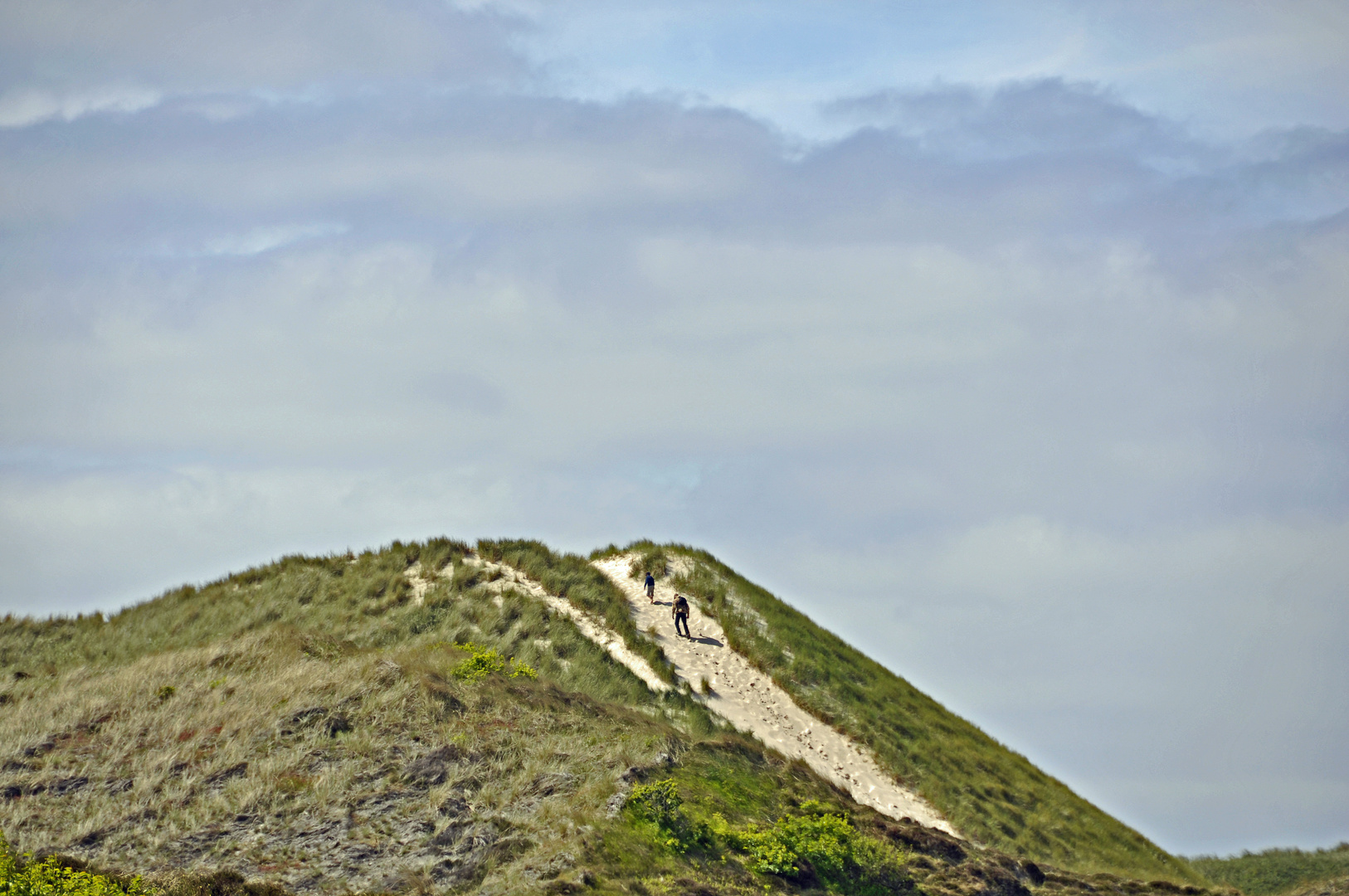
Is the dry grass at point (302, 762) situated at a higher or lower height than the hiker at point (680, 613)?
lower

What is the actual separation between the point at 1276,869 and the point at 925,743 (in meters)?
16.7

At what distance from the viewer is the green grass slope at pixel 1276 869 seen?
38.2 metres

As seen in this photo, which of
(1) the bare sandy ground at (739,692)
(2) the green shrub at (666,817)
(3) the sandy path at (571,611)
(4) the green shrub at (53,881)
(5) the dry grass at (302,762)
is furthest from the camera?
(3) the sandy path at (571,611)

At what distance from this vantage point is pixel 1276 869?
132ft

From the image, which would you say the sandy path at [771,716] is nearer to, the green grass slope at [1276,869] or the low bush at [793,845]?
the low bush at [793,845]

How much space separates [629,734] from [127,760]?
12.3m

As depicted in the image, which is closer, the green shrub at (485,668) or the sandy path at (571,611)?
the green shrub at (485,668)

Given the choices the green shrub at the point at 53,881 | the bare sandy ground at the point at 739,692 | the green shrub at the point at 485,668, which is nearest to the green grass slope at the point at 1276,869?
the bare sandy ground at the point at 739,692

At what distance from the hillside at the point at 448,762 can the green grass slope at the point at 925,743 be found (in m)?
0.17

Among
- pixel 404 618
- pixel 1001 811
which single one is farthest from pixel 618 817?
pixel 1001 811

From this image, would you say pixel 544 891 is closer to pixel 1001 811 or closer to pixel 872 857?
pixel 872 857

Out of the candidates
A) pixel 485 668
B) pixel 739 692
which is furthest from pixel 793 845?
pixel 739 692

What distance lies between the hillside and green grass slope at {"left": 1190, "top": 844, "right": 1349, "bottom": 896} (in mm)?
3000

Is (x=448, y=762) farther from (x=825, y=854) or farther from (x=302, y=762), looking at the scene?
(x=825, y=854)
